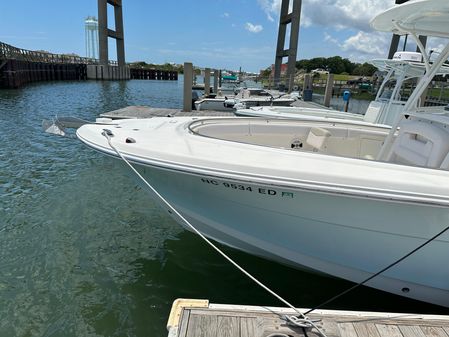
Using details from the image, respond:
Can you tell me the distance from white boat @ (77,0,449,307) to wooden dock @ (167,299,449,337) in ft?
2.19

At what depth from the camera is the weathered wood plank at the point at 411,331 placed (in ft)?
7.22

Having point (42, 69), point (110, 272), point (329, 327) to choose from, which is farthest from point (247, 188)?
point (42, 69)

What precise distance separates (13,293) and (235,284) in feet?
7.71

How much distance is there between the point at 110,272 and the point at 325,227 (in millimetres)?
2572

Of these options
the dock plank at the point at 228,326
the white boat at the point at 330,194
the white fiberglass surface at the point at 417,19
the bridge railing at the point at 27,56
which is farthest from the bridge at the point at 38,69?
the dock plank at the point at 228,326

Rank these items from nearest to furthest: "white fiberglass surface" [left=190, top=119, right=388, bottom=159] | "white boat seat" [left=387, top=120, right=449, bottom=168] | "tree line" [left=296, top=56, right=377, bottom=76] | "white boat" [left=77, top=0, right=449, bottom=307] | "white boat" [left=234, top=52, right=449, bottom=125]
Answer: "white boat" [left=77, top=0, right=449, bottom=307]
"white boat seat" [left=387, top=120, right=449, bottom=168]
"white fiberglass surface" [left=190, top=119, right=388, bottom=159]
"white boat" [left=234, top=52, right=449, bottom=125]
"tree line" [left=296, top=56, right=377, bottom=76]

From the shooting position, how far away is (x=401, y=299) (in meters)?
3.65

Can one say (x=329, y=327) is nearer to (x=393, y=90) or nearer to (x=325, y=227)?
(x=325, y=227)

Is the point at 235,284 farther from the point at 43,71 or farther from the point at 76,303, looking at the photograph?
the point at 43,71

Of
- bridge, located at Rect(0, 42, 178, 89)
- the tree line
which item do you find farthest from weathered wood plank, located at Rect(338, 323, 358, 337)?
the tree line

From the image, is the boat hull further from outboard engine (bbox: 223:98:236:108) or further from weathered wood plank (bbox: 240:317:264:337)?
outboard engine (bbox: 223:98:236:108)

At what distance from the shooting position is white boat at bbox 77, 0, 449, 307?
8.73 ft

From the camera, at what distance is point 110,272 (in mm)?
4031

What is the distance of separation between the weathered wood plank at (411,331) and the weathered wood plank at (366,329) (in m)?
0.18
